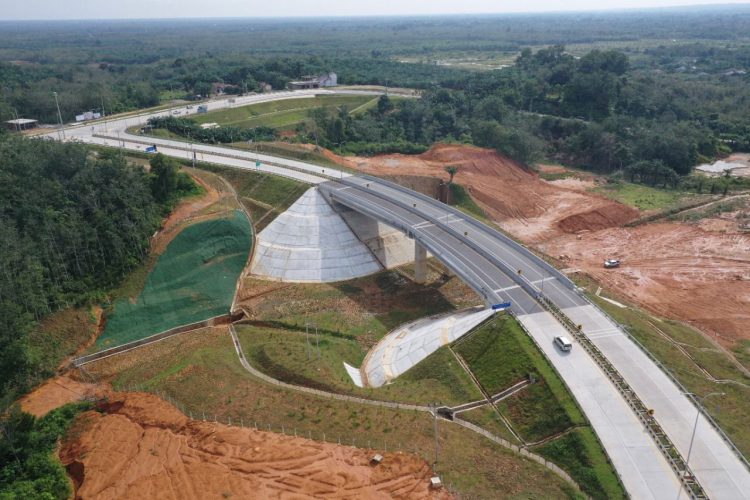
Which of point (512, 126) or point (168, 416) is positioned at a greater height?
point (512, 126)

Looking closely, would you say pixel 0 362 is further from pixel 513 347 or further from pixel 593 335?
pixel 593 335

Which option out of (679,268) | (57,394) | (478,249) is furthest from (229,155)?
(679,268)

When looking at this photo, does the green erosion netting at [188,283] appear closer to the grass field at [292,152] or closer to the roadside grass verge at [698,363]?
the grass field at [292,152]

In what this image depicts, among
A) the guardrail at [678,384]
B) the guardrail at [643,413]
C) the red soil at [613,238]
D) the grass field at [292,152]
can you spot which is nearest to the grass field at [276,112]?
the grass field at [292,152]

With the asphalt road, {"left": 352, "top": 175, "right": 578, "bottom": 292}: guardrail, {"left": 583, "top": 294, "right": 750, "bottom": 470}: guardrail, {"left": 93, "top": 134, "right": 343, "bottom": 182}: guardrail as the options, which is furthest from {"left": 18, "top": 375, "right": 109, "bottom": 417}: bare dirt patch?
{"left": 583, "top": 294, "right": 750, "bottom": 470}: guardrail

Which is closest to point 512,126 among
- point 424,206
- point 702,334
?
point 424,206

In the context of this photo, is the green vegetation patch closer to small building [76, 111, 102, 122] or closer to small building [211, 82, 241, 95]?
small building [76, 111, 102, 122]

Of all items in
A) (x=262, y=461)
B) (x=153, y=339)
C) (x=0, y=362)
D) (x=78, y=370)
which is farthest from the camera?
(x=153, y=339)
